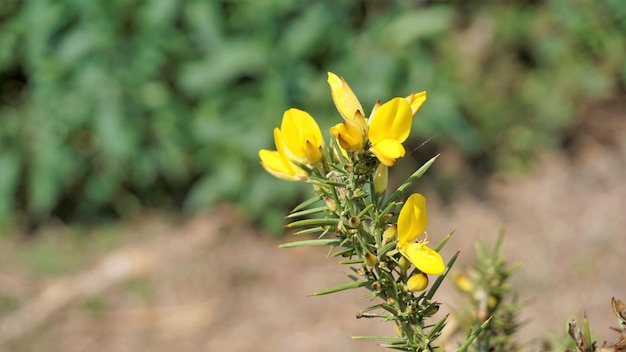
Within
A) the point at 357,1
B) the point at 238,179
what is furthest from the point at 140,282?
the point at 357,1

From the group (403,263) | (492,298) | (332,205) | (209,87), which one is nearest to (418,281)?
(403,263)

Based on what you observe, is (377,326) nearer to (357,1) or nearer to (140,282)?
(140,282)

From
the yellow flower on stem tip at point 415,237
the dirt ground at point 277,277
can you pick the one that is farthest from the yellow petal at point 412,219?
the dirt ground at point 277,277

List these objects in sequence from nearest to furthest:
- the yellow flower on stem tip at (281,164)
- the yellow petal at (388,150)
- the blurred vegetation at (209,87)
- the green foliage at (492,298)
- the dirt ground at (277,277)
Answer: the yellow petal at (388,150)
the yellow flower on stem tip at (281,164)
the green foliage at (492,298)
the dirt ground at (277,277)
the blurred vegetation at (209,87)

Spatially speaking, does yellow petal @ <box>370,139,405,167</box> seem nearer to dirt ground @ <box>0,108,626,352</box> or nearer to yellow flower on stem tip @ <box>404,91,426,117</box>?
yellow flower on stem tip @ <box>404,91,426,117</box>

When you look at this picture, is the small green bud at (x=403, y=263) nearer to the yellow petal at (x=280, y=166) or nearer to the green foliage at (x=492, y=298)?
the yellow petal at (x=280, y=166)

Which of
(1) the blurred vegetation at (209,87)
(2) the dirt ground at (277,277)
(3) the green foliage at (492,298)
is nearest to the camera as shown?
(3) the green foliage at (492,298)

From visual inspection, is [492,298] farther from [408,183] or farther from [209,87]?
[209,87]

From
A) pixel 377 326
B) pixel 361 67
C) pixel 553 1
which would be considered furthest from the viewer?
pixel 553 1
